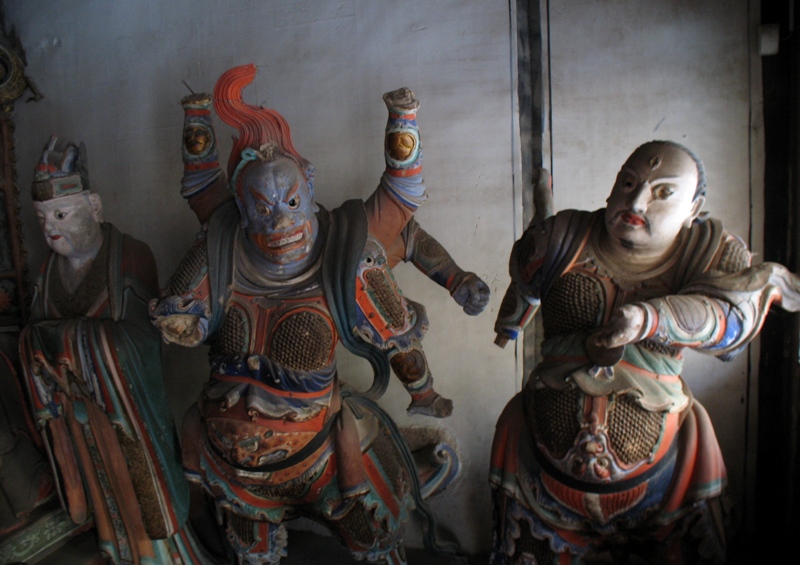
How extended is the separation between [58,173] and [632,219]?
198cm

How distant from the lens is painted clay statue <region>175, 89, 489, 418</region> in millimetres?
2223

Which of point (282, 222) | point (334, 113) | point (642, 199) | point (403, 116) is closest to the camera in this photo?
point (642, 199)

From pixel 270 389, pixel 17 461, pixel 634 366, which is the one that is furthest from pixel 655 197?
pixel 17 461

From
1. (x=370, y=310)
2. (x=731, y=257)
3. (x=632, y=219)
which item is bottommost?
(x=370, y=310)

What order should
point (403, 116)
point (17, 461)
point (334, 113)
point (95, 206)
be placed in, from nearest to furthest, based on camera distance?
point (403, 116) → point (95, 206) → point (17, 461) → point (334, 113)

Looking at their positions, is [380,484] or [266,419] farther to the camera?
[380,484]

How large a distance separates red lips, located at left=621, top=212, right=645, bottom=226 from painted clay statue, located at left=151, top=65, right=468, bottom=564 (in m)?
0.58

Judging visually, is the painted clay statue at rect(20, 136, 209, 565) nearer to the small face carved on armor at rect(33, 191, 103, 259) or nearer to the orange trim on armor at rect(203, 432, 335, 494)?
the small face carved on armor at rect(33, 191, 103, 259)

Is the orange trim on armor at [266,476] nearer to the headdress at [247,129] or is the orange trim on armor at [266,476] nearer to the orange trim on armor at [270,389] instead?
the orange trim on armor at [270,389]

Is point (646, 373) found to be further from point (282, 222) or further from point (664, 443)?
point (282, 222)

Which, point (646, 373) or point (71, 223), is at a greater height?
point (71, 223)

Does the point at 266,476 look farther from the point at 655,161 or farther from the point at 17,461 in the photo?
the point at 655,161

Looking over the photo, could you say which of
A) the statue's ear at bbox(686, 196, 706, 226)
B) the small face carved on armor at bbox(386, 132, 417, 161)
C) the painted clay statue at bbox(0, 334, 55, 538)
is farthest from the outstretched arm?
the painted clay statue at bbox(0, 334, 55, 538)

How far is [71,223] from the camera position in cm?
248
